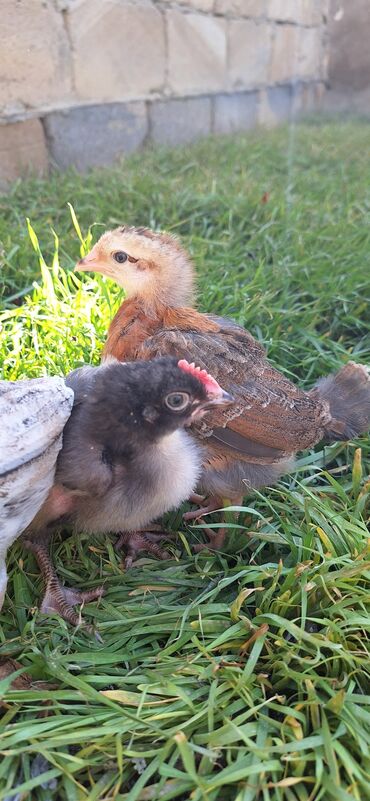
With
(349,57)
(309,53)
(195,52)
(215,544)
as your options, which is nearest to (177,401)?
(215,544)

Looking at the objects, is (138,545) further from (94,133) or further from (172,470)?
(94,133)

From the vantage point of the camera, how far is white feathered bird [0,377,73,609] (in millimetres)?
1386

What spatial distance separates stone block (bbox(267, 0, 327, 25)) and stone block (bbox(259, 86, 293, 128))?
782 mm

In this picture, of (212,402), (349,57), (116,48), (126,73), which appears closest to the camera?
(212,402)

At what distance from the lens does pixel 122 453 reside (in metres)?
1.67

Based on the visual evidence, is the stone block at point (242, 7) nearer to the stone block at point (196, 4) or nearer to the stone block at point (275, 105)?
the stone block at point (196, 4)

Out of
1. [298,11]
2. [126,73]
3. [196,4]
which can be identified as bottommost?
[126,73]

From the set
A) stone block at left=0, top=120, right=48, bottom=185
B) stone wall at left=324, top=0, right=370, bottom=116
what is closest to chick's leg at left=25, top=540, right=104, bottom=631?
stone block at left=0, top=120, right=48, bottom=185

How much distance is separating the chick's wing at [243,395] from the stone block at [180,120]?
422cm

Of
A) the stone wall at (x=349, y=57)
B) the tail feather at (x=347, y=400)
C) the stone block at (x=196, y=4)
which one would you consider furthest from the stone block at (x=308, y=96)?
the tail feather at (x=347, y=400)

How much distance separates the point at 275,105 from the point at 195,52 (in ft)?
8.36

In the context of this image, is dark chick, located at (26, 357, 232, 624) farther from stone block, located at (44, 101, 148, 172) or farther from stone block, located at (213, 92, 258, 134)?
stone block, located at (213, 92, 258, 134)

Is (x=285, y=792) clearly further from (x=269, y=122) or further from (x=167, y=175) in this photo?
(x=269, y=122)

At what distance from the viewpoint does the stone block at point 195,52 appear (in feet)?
17.8
